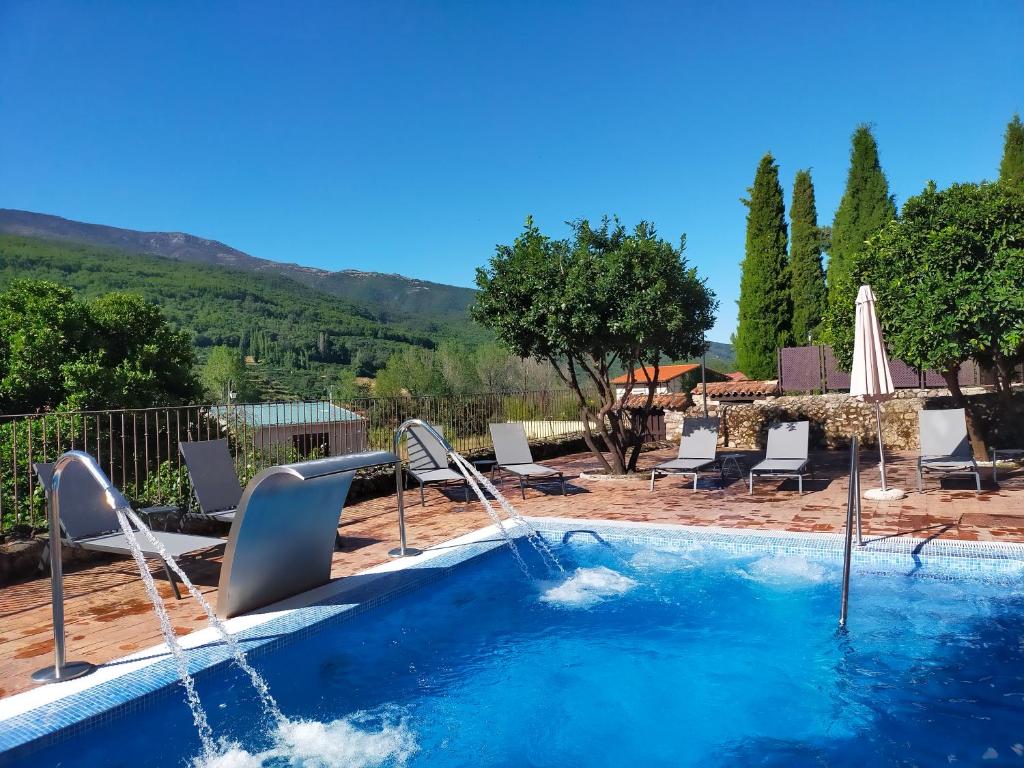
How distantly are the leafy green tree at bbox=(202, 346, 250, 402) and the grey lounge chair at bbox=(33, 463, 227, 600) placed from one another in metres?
49.4

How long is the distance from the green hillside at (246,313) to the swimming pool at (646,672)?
158ft

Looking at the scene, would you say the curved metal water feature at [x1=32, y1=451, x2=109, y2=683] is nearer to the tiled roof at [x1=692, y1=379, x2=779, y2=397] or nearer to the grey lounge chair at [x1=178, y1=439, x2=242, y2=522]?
the grey lounge chair at [x1=178, y1=439, x2=242, y2=522]

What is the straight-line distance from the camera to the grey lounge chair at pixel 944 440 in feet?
29.7

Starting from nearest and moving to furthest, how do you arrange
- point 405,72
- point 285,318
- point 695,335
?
point 695,335
point 405,72
point 285,318

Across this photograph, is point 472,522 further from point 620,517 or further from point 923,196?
point 923,196

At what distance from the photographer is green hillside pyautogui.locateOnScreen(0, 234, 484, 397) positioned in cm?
5841

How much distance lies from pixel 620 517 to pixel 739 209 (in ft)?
85.9

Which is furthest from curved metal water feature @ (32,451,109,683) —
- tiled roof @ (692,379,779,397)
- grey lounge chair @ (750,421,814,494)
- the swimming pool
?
tiled roof @ (692,379,779,397)

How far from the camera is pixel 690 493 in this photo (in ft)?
31.6

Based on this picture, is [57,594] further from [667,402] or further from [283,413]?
[667,402]

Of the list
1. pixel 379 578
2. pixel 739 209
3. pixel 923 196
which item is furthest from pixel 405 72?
pixel 379 578

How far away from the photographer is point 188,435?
7711mm

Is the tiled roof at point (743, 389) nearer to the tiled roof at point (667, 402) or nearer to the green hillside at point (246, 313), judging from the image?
the tiled roof at point (667, 402)

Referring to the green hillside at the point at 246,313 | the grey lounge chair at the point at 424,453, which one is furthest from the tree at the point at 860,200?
the green hillside at the point at 246,313
